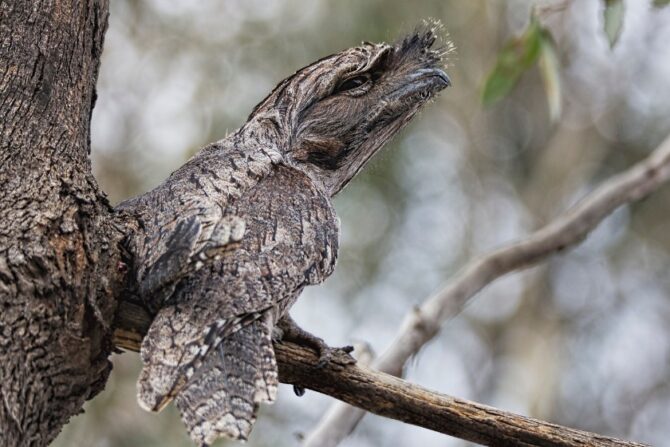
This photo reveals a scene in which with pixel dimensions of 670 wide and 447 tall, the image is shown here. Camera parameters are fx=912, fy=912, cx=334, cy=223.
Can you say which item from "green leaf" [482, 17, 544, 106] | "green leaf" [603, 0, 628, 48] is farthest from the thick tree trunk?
"green leaf" [482, 17, 544, 106]

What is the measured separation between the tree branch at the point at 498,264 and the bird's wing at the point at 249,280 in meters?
1.10

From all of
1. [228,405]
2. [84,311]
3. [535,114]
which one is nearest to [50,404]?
[84,311]

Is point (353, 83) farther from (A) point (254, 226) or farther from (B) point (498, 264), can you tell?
(B) point (498, 264)

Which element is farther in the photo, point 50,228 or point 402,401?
point 402,401

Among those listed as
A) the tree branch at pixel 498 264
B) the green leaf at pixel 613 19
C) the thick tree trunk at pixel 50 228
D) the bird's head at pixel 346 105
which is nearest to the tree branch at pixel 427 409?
the thick tree trunk at pixel 50 228

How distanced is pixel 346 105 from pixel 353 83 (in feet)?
0.43

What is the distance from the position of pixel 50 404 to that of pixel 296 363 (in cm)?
85

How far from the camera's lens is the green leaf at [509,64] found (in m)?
5.46

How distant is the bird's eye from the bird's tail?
1.53m

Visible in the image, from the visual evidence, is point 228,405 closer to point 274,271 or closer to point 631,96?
point 274,271

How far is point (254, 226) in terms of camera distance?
3.13m

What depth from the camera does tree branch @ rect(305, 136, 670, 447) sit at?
4340 mm

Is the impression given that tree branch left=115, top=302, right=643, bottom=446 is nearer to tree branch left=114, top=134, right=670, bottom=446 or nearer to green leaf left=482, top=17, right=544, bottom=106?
tree branch left=114, top=134, right=670, bottom=446

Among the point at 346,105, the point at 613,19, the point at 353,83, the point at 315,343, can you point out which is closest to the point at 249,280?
the point at 315,343
